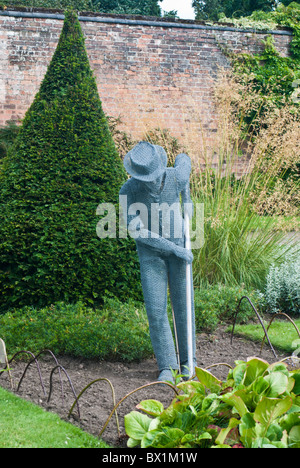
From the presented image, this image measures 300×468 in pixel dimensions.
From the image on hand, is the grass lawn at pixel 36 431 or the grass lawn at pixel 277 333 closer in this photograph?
the grass lawn at pixel 36 431

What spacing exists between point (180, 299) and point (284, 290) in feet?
8.33

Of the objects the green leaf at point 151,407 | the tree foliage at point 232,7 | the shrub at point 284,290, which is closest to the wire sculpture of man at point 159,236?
the green leaf at point 151,407

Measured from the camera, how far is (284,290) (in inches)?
218

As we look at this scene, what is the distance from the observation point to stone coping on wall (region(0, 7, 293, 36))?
10242mm

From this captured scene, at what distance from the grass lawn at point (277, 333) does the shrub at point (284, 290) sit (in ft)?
1.10

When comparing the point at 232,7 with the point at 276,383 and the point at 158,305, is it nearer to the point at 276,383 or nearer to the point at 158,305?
the point at 158,305

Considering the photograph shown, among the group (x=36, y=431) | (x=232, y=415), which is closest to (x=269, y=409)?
(x=232, y=415)

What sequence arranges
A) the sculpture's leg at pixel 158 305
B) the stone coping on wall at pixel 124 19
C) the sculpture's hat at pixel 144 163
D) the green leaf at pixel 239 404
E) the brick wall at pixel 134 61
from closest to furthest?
the green leaf at pixel 239 404, the sculpture's hat at pixel 144 163, the sculpture's leg at pixel 158 305, the stone coping on wall at pixel 124 19, the brick wall at pixel 134 61

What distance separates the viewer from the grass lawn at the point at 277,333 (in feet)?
14.1

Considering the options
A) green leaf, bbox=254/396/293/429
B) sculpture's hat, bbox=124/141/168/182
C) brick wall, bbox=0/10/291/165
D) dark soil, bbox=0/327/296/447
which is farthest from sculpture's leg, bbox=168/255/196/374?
brick wall, bbox=0/10/291/165

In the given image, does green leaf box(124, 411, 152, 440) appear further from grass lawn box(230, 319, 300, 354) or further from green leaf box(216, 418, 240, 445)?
grass lawn box(230, 319, 300, 354)

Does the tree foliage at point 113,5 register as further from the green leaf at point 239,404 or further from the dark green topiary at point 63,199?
the green leaf at point 239,404

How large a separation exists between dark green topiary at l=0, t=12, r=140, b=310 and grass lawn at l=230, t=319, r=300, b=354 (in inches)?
47.5
